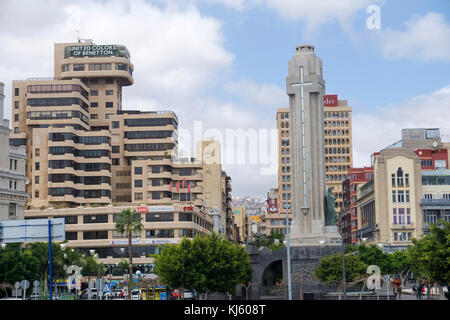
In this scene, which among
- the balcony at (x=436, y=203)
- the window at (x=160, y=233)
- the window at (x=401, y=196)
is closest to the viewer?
the window at (x=160, y=233)

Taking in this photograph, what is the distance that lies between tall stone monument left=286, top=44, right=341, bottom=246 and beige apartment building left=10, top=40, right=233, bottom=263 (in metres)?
49.5

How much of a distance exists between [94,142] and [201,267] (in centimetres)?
8307

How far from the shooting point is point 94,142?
475 ft

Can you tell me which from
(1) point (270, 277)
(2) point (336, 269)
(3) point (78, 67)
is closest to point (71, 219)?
(3) point (78, 67)

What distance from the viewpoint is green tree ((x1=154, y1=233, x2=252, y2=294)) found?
6644cm

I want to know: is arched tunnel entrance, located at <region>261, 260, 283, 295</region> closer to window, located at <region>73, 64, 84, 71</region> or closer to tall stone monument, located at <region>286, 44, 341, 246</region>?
tall stone monument, located at <region>286, 44, 341, 246</region>

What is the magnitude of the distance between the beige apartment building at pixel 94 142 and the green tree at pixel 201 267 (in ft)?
185

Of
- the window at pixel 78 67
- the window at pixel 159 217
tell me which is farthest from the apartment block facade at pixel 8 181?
the window at pixel 78 67

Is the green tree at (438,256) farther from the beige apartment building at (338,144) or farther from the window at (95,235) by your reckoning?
the beige apartment building at (338,144)

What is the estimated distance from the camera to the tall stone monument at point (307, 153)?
7731 centimetres

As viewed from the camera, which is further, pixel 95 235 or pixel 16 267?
pixel 95 235

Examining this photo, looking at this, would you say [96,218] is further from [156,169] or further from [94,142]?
[94,142]
